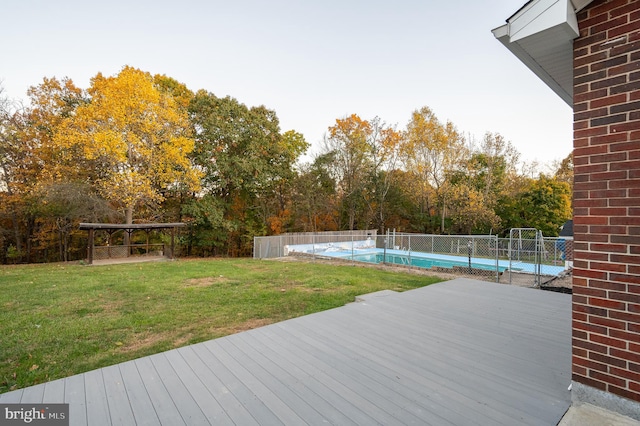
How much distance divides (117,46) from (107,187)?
20.5ft

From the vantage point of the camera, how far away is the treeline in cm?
A: 1355

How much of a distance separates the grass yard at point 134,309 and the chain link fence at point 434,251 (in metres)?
3.74

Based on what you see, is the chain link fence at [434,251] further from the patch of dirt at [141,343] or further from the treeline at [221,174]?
the patch of dirt at [141,343]

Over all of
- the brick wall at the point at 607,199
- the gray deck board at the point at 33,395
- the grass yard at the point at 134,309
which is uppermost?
the brick wall at the point at 607,199

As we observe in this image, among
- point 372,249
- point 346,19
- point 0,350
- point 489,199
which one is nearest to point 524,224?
point 489,199

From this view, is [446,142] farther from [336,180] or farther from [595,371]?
[595,371]

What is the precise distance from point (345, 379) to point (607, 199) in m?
2.26

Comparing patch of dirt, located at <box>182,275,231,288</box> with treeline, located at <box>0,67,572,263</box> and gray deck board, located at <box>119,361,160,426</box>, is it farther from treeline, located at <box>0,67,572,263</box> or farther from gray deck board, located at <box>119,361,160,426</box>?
treeline, located at <box>0,67,572,263</box>

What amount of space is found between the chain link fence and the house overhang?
793 cm

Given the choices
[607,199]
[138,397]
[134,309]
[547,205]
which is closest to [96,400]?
[138,397]

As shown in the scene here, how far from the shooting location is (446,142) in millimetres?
20969

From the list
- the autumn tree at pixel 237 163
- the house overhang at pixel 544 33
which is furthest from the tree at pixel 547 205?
the house overhang at pixel 544 33

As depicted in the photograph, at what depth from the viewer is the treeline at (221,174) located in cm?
1355

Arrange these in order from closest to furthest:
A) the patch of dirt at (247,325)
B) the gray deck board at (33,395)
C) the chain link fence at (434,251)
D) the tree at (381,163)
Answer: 1. the gray deck board at (33,395)
2. the patch of dirt at (247,325)
3. the chain link fence at (434,251)
4. the tree at (381,163)
